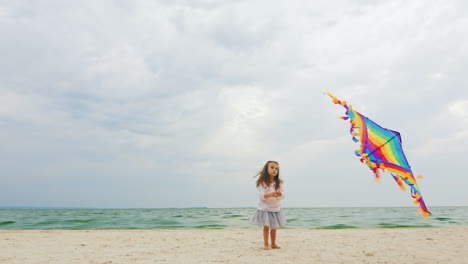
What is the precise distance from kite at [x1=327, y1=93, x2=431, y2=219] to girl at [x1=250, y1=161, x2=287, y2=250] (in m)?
1.95

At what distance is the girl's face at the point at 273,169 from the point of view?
6312 millimetres

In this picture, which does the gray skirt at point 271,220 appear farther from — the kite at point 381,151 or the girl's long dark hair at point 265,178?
the kite at point 381,151

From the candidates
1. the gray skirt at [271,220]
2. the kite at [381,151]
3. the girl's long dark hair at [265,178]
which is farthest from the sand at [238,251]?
the kite at [381,151]

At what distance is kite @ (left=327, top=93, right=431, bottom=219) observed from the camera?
14.1 ft

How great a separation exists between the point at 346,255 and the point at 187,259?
299 centimetres

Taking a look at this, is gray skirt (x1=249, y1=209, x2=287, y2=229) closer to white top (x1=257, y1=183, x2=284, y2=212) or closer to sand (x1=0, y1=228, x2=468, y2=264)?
→ white top (x1=257, y1=183, x2=284, y2=212)

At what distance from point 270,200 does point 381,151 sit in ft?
8.14

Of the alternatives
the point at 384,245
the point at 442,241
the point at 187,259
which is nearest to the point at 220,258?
the point at 187,259

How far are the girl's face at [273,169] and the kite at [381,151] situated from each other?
5.99 ft

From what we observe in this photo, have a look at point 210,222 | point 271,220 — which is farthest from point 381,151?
point 210,222

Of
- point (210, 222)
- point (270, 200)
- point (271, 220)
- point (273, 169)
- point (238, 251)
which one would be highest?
point (273, 169)

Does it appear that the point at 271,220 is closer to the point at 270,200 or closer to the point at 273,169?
the point at 270,200

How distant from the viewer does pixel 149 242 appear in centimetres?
797

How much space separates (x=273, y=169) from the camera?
632 cm
